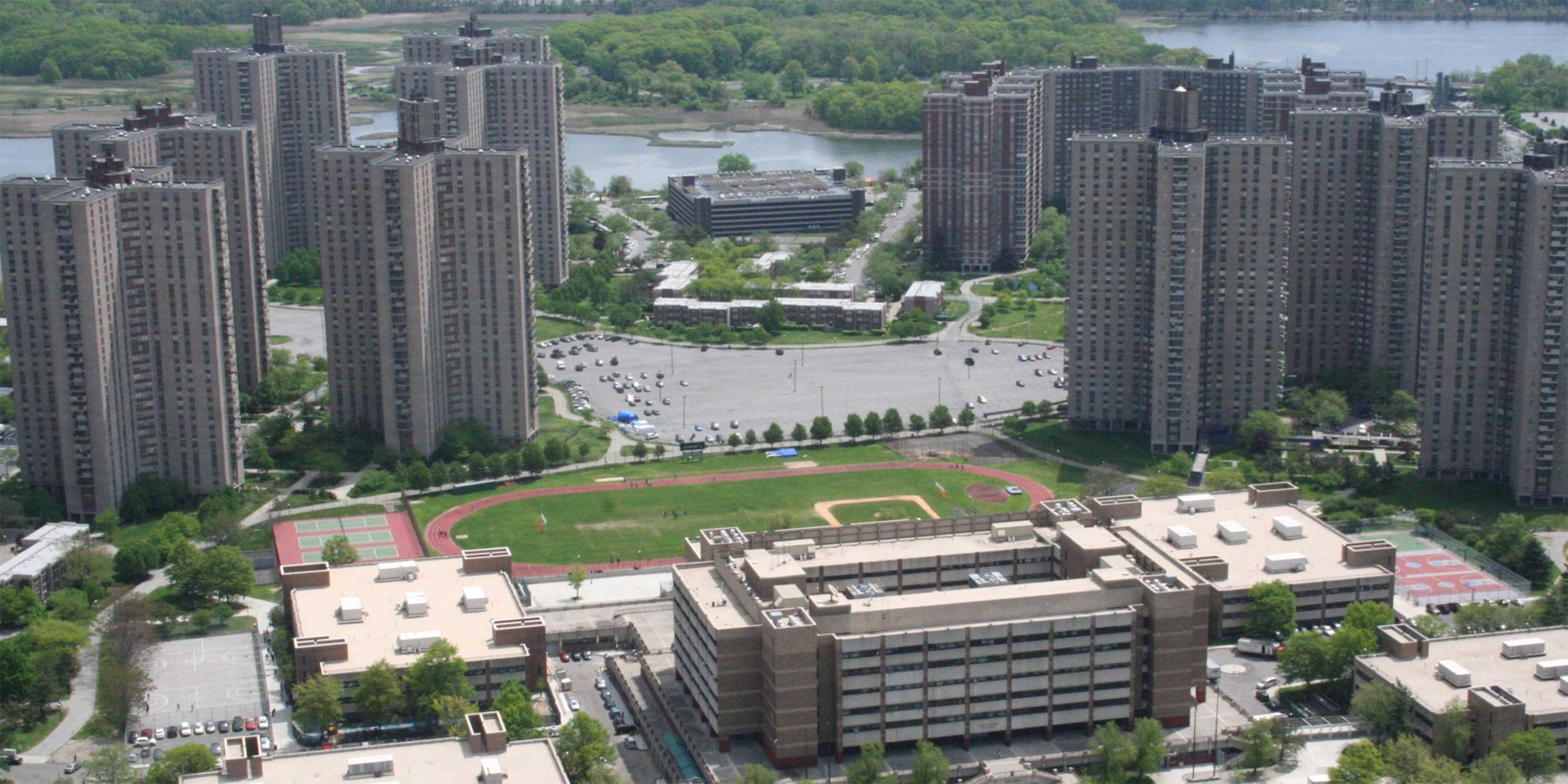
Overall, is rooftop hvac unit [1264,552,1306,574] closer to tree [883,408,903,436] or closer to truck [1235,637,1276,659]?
truck [1235,637,1276,659]

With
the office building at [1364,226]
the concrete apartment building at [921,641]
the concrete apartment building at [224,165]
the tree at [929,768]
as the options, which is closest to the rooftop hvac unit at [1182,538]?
the concrete apartment building at [921,641]

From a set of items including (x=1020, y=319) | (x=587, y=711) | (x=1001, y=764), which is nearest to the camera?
(x=1001, y=764)

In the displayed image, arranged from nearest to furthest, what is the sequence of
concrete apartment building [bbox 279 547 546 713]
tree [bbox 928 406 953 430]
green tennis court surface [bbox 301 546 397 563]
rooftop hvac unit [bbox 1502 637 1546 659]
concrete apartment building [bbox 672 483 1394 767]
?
concrete apartment building [bbox 672 483 1394 767]
rooftop hvac unit [bbox 1502 637 1546 659]
concrete apartment building [bbox 279 547 546 713]
green tennis court surface [bbox 301 546 397 563]
tree [bbox 928 406 953 430]

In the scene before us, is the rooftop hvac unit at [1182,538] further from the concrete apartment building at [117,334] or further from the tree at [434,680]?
the concrete apartment building at [117,334]

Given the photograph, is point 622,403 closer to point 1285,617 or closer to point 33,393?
point 33,393

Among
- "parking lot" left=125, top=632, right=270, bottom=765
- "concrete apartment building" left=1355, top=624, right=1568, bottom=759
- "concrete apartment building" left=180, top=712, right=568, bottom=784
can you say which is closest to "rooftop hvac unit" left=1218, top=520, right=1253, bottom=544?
"concrete apartment building" left=1355, top=624, right=1568, bottom=759

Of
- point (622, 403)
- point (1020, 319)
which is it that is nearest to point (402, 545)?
point (622, 403)
